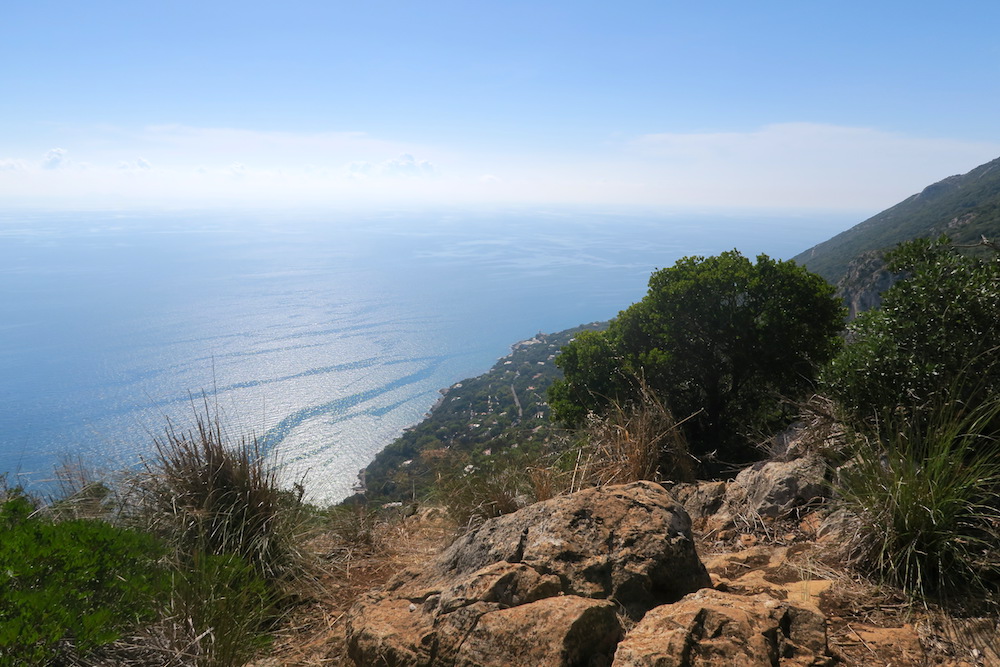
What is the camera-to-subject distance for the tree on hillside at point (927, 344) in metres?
3.86

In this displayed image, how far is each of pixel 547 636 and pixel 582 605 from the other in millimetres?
178

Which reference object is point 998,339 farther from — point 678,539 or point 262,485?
point 262,485

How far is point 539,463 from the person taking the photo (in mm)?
4645

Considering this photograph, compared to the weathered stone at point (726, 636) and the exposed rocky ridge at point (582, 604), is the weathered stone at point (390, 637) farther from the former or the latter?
the weathered stone at point (726, 636)

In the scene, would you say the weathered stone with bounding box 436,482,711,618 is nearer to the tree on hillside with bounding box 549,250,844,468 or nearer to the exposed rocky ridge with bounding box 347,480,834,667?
the exposed rocky ridge with bounding box 347,480,834,667

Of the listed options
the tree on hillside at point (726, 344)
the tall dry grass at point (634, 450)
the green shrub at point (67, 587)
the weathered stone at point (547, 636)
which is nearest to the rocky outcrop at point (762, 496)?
the tall dry grass at point (634, 450)

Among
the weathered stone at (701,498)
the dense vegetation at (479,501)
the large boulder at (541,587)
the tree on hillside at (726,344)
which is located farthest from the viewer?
the tree on hillside at (726,344)

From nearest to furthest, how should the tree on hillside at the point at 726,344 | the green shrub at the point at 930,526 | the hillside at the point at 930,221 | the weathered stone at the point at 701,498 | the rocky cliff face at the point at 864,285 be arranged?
the green shrub at the point at 930,526
the weathered stone at the point at 701,498
the tree on hillside at the point at 726,344
the rocky cliff face at the point at 864,285
the hillside at the point at 930,221

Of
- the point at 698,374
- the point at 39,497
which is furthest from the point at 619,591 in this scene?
the point at 698,374

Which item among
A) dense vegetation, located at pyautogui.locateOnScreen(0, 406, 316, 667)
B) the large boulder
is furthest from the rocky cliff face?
dense vegetation, located at pyautogui.locateOnScreen(0, 406, 316, 667)

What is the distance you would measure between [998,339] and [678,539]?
3.19m

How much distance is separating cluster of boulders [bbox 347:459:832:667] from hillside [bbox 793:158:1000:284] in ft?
127

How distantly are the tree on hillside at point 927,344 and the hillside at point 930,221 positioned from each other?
3505cm

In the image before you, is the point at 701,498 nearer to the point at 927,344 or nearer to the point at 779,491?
the point at 779,491
